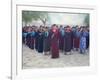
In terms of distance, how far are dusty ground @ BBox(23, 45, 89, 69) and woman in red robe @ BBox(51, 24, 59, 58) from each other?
53 mm

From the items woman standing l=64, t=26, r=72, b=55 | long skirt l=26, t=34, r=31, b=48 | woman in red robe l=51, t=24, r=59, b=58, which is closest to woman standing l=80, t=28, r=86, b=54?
woman standing l=64, t=26, r=72, b=55

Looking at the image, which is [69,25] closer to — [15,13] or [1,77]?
[15,13]

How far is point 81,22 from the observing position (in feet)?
7.08

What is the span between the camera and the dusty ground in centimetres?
195

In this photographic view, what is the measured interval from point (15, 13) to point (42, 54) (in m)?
0.49

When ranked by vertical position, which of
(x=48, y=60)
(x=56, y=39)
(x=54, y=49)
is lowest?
(x=48, y=60)

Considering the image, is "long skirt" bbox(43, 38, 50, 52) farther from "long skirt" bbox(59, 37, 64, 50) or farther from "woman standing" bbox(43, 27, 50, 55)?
"long skirt" bbox(59, 37, 64, 50)

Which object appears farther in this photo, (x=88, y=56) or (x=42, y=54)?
(x=88, y=56)

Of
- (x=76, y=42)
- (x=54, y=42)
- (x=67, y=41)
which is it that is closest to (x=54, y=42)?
(x=54, y=42)

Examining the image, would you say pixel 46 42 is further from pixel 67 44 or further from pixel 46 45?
pixel 67 44

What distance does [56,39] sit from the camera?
6.74 feet

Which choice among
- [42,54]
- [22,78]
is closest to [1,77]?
[22,78]

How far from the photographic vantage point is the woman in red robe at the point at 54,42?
Answer: 6.70ft

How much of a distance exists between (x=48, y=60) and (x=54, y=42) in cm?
20
